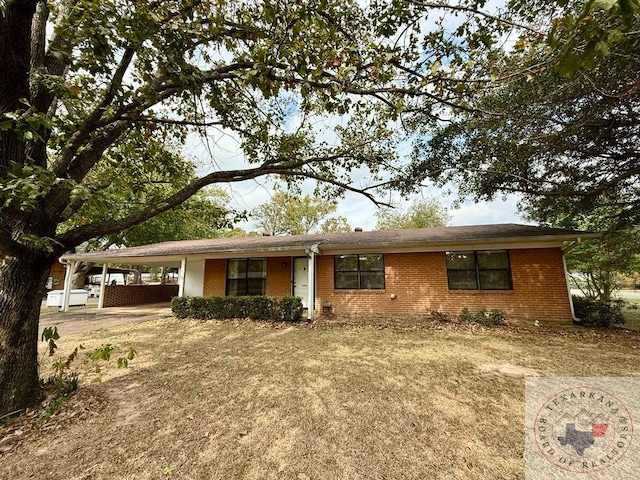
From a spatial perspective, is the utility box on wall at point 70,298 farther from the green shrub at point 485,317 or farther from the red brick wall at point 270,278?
the green shrub at point 485,317

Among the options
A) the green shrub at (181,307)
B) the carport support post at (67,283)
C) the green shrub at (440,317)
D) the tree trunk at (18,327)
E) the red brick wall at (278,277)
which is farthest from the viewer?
the carport support post at (67,283)

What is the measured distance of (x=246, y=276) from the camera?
1227cm

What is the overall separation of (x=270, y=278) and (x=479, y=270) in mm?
8095

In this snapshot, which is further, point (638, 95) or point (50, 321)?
point (50, 321)

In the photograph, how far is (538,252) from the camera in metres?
8.69

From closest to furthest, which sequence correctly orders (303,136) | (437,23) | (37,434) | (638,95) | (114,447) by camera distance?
(114,447), (37,434), (437,23), (638,95), (303,136)

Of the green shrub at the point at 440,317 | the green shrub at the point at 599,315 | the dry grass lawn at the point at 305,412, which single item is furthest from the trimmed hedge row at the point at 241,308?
the green shrub at the point at 599,315

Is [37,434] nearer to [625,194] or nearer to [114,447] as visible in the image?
[114,447]

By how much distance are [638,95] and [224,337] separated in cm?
1108

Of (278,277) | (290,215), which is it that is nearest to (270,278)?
(278,277)

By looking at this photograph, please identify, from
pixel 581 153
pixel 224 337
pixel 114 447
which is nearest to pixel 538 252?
pixel 581 153

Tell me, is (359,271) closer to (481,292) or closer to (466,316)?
(466,316)

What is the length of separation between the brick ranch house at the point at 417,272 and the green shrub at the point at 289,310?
47 cm

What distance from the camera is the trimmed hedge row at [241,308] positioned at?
9.48 metres
